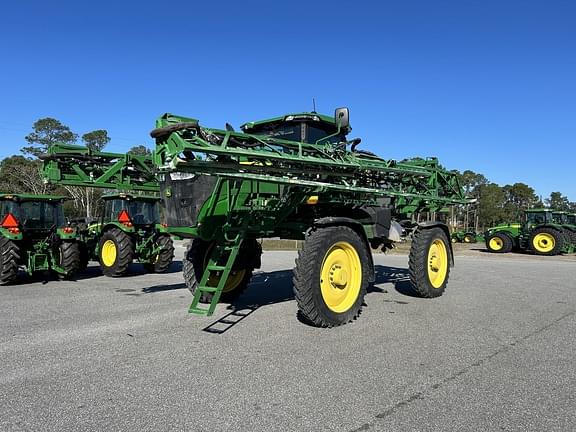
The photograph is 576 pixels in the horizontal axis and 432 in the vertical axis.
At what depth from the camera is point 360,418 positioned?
3.55 metres

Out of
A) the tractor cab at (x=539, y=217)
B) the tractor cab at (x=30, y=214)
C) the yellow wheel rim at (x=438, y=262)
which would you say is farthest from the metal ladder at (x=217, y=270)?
the tractor cab at (x=539, y=217)

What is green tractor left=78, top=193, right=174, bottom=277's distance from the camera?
12.3 metres

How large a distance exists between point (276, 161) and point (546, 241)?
2274 centimetres

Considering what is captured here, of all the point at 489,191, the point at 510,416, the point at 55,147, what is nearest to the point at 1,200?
the point at 55,147

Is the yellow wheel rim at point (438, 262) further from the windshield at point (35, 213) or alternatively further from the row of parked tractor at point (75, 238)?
the windshield at point (35, 213)

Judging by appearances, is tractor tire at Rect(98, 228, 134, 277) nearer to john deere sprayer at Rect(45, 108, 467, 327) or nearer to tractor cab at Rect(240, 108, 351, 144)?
john deere sprayer at Rect(45, 108, 467, 327)

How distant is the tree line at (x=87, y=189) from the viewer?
152ft

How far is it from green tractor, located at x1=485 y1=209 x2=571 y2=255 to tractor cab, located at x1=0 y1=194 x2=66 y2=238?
22.2m

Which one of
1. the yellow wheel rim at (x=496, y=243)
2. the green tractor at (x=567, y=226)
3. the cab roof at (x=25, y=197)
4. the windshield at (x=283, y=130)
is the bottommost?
the yellow wheel rim at (x=496, y=243)

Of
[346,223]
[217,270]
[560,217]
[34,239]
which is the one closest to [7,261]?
[34,239]

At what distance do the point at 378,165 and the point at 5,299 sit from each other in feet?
23.2

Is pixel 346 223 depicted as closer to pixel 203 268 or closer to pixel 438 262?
pixel 203 268

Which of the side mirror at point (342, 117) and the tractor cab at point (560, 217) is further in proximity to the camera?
the tractor cab at point (560, 217)

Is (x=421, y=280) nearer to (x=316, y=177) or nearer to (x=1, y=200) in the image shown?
(x=316, y=177)
